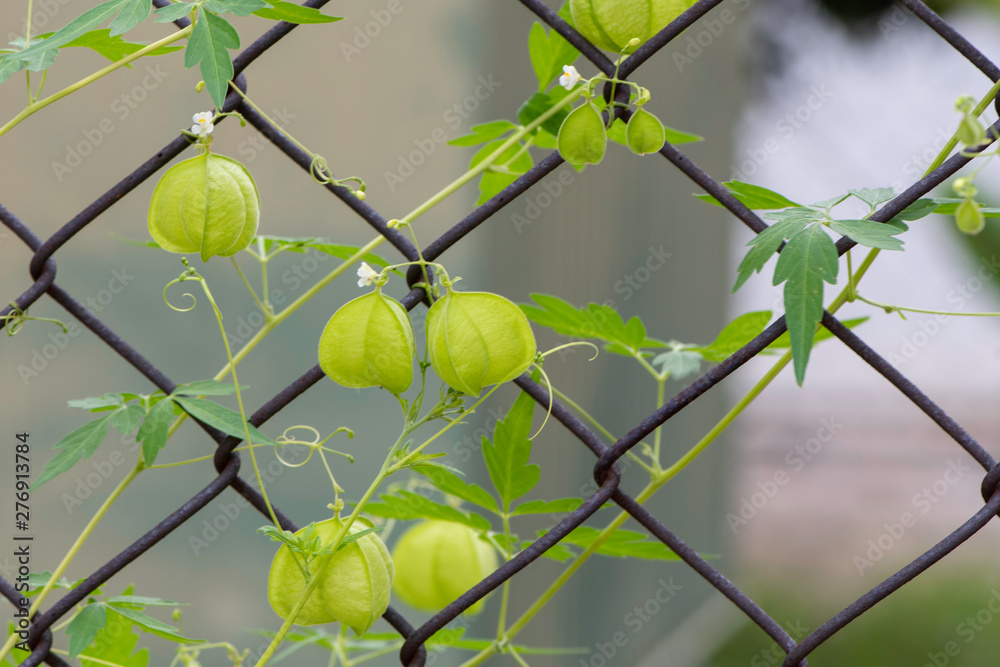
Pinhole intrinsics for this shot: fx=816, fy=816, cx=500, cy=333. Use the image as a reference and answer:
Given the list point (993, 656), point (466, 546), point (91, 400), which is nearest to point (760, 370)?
point (993, 656)

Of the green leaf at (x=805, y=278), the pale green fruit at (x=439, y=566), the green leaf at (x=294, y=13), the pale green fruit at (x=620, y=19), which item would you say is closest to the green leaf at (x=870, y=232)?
the green leaf at (x=805, y=278)

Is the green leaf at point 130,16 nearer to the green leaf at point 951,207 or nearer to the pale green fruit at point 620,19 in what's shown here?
the pale green fruit at point 620,19

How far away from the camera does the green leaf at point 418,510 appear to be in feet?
1.42

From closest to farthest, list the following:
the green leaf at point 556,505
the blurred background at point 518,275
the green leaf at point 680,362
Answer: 1. the green leaf at point 556,505
2. the green leaf at point 680,362
3. the blurred background at point 518,275

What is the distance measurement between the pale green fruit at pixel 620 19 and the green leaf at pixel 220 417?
230mm

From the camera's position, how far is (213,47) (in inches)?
12.8

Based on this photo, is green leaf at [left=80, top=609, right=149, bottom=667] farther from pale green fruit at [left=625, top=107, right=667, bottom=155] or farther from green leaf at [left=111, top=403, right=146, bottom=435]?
pale green fruit at [left=625, top=107, right=667, bottom=155]

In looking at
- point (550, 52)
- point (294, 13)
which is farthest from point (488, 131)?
point (294, 13)

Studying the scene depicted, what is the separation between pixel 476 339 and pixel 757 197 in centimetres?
15

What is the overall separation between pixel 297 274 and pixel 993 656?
2.83 metres

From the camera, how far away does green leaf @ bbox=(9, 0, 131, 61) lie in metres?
0.34

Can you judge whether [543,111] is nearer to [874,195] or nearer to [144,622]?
[874,195]

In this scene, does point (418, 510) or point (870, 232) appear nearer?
point (870, 232)

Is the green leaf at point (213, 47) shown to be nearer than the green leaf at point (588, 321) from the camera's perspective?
Yes
